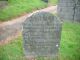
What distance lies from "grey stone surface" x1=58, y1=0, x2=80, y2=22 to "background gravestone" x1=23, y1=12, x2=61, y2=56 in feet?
13.4

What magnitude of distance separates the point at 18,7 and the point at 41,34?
6.37 m

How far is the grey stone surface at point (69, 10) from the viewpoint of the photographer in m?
11.2

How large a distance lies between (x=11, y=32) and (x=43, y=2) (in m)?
6.62

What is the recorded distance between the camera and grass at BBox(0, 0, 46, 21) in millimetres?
12000

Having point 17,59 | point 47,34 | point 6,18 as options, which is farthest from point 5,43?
point 6,18

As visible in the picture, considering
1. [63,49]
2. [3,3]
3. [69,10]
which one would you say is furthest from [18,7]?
[63,49]

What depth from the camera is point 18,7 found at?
13523mm

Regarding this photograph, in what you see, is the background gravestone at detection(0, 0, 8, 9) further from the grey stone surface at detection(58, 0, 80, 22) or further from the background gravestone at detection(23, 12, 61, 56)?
the background gravestone at detection(23, 12, 61, 56)

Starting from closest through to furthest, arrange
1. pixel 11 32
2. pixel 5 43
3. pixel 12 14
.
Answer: pixel 5 43
pixel 11 32
pixel 12 14

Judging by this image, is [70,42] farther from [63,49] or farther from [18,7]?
[18,7]

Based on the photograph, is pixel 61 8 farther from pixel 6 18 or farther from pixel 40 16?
pixel 40 16

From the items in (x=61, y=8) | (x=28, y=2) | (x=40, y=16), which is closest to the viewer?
(x=40, y=16)

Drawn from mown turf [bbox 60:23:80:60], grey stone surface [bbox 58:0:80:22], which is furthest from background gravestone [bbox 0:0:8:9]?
mown turf [bbox 60:23:80:60]

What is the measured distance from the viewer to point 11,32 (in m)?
9.79
